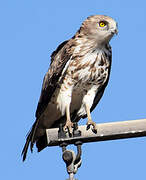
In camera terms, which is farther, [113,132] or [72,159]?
[113,132]

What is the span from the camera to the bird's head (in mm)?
8023

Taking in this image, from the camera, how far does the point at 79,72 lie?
27.0 feet

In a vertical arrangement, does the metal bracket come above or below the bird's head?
below

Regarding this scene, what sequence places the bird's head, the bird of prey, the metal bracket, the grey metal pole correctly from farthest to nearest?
the bird of prey → the bird's head → the grey metal pole → the metal bracket

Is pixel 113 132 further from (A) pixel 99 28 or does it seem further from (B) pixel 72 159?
(A) pixel 99 28

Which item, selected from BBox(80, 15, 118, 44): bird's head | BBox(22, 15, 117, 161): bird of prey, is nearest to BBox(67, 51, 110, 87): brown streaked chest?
BBox(22, 15, 117, 161): bird of prey

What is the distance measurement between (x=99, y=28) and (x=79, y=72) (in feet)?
2.48

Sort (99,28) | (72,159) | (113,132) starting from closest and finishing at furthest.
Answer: (72,159)
(113,132)
(99,28)

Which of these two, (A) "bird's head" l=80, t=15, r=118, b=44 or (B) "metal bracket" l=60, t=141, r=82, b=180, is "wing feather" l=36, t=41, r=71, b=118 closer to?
(A) "bird's head" l=80, t=15, r=118, b=44

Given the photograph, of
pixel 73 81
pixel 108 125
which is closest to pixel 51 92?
pixel 73 81

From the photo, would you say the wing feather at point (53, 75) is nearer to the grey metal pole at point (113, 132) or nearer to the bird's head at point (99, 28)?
the bird's head at point (99, 28)

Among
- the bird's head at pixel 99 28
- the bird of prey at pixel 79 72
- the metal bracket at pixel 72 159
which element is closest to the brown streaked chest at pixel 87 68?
the bird of prey at pixel 79 72

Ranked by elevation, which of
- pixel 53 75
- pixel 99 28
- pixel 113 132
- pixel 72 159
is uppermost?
pixel 99 28

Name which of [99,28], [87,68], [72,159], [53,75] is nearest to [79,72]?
[87,68]
